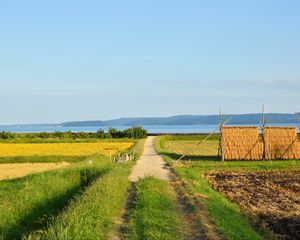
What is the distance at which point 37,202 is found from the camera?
1630 cm

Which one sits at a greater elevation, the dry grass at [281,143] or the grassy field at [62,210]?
the dry grass at [281,143]

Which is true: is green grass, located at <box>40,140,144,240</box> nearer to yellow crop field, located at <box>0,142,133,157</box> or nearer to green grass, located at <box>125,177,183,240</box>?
green grass, located at <box>125,177,183,240</box>

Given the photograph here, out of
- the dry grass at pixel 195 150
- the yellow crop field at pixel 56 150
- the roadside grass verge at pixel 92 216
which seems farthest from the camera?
the yellow crop field at pixel 56 150

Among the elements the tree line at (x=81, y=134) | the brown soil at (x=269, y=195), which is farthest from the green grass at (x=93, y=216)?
the tree line at (x=81, y=134)

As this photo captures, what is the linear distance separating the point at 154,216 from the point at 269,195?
8.43m

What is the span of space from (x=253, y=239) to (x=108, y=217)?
10.9 ft

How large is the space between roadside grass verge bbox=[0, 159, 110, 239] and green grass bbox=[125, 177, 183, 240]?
214 cm

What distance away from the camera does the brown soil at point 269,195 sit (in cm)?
1418

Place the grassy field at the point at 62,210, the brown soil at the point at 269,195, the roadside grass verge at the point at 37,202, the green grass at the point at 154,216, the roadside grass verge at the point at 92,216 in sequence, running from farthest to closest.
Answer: the brown soil at the point at 269,195 → the roadside grass verge at the point at 37,202 → the green grass at the point at 154,216 → the grassy field at the point at 62,210 → the roadside grass verge at the point at 92,216

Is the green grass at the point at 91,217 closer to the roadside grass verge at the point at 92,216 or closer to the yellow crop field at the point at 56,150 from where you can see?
the roadside grass verge at the point at 92,216

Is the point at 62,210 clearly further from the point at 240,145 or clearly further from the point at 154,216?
the point at 240,145

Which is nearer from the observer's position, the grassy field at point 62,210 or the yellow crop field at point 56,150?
the grassy field at point 62,210

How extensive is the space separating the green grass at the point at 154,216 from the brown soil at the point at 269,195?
100 inches

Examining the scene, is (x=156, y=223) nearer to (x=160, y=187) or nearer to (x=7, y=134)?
(x=160, y=187)
